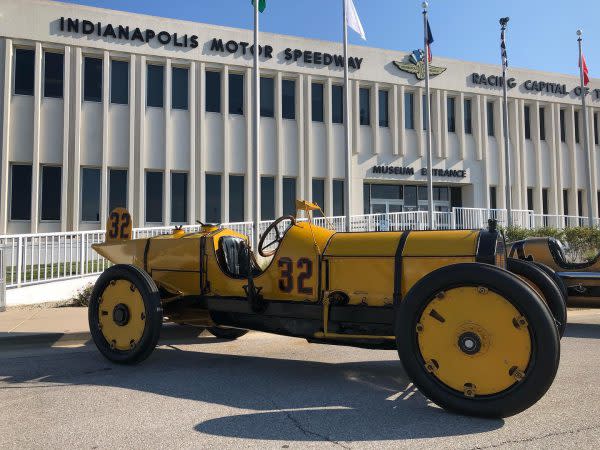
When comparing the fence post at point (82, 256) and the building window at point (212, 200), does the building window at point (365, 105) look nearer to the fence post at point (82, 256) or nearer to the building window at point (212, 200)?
the building window at point (212, 200)

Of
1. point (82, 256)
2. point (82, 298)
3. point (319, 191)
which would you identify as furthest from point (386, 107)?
point (82, 298)

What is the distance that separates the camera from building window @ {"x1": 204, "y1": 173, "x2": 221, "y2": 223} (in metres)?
19.8

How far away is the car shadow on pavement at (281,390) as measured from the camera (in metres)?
3.54

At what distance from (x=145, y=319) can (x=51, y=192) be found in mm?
14571

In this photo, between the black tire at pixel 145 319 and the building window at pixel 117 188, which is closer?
the black tire at pixel 145 319

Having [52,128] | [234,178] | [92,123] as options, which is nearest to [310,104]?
[234,178]

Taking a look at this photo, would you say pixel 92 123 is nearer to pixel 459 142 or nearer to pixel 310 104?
pixel 310 104

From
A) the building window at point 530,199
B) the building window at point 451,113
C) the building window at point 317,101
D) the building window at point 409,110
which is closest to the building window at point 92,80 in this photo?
the building window at point 317,101

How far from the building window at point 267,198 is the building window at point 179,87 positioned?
425 cm

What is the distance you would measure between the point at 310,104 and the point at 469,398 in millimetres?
18727

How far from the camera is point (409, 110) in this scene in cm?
2345

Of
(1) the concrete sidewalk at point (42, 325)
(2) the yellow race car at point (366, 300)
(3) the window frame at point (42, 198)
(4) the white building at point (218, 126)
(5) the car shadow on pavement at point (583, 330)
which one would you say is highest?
(4) the white building at point (218, 126)

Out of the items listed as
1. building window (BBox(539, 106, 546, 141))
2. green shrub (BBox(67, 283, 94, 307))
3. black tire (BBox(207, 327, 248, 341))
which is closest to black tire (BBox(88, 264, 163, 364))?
black tire (BBox(207, 327, 248, 341))

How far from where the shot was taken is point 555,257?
327 inches
